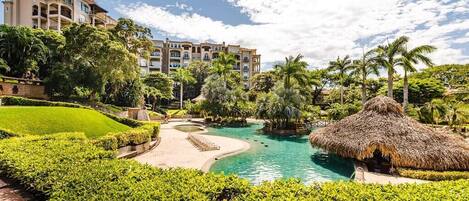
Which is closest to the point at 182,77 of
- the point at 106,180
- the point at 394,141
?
the point at 394,141

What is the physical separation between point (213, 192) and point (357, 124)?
12.4 meters

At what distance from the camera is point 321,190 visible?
5.88 meters

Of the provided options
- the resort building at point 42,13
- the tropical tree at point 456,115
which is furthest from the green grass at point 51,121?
the resort building at point 42,13

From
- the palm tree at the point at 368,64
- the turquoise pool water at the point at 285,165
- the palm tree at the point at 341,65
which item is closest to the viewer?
the turquoise pool water at the point at 285,165

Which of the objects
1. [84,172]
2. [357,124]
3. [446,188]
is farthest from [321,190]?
[357,124]

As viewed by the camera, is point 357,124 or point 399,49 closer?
point 357,124

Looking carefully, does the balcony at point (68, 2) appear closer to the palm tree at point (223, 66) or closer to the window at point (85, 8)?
the window at point (85, 8)

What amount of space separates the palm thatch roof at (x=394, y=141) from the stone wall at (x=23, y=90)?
2943cm

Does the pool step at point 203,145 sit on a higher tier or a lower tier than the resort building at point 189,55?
lower

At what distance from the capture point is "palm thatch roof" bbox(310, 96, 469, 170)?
505 inches

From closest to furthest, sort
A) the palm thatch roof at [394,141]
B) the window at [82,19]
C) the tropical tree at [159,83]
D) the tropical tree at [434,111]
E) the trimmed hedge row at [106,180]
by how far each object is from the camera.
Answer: the trimmed hedge row at [106,180] → the palm thatch roof at [394,141] → the tropical tree at [434,111] → the window at [82,19] → the tropical tree at [159,83]

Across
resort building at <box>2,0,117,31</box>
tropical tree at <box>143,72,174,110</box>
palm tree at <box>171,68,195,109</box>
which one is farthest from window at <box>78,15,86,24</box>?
palm tree at <box>171,68,195,109</box>

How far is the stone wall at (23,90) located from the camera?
2671 centimetres

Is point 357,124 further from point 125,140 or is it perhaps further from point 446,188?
point 125,140
